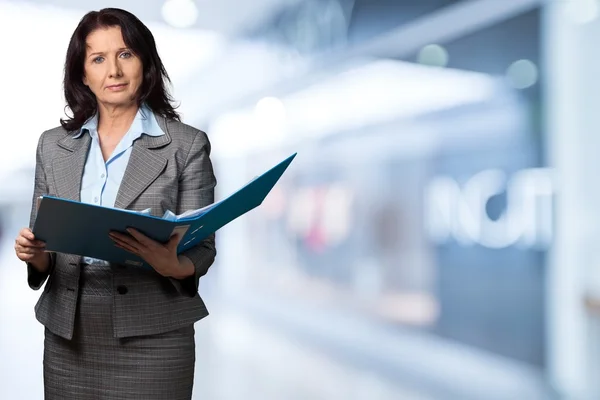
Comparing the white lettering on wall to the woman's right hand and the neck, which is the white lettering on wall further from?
the woman's right hand

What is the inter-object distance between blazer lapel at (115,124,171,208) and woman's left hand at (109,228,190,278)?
0.38 ft

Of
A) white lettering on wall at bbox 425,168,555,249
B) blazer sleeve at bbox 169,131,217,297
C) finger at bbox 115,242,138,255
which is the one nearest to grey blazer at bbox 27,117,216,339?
blazer sleeve at bbox 169,131,217,297

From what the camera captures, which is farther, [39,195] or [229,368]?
[229,368]

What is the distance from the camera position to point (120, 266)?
1603 millimetres

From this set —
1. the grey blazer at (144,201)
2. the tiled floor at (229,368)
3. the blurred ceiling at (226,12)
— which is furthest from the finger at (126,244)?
the blurred ceiling at (226,12)

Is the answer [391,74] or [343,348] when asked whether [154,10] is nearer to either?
[391,74]

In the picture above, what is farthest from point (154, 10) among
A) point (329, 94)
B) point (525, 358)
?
point (525, 358)

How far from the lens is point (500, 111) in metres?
5.12

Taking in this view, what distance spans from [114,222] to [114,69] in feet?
1.22

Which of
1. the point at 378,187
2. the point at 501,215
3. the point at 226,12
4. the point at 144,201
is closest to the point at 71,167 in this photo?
the point at 144,201

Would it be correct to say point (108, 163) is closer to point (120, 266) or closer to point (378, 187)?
point (120, 266)

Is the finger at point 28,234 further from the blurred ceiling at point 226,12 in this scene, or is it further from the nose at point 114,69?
the blurred ceiling at point 226,12

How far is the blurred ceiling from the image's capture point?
16.2 feet

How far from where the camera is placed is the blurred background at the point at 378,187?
15.0 feet
